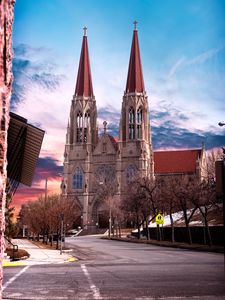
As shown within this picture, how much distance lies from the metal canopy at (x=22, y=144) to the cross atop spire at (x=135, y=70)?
9222 centimetres

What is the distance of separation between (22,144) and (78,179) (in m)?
92.3

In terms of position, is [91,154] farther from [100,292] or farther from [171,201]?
[100,292]

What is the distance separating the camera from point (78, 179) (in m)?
103

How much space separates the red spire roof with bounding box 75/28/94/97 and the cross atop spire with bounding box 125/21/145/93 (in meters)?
11.2

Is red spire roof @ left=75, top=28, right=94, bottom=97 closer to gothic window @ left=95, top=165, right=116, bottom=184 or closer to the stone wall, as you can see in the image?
gothic window @ left=95, top=165, right=116, bottom=184

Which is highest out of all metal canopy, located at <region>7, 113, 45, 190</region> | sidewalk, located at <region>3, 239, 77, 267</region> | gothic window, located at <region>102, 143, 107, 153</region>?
gothic window, located at <region>102, 143, 107, 153</region>

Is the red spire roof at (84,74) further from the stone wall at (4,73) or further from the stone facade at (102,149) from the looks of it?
the stone wall at (4,73)

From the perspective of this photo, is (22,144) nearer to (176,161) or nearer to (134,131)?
(134,131)

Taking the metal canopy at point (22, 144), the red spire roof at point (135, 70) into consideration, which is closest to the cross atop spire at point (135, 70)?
the red spire roof at point (135, 70)

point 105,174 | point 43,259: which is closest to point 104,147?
point 105,174

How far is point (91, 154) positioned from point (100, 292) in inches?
3736

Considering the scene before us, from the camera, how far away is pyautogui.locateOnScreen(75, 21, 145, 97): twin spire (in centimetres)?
10619

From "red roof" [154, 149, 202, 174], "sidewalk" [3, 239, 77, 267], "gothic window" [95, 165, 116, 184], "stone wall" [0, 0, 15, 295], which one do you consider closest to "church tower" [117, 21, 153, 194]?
"gothic window" [95, 165, 116, 184]

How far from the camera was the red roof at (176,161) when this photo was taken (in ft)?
353
